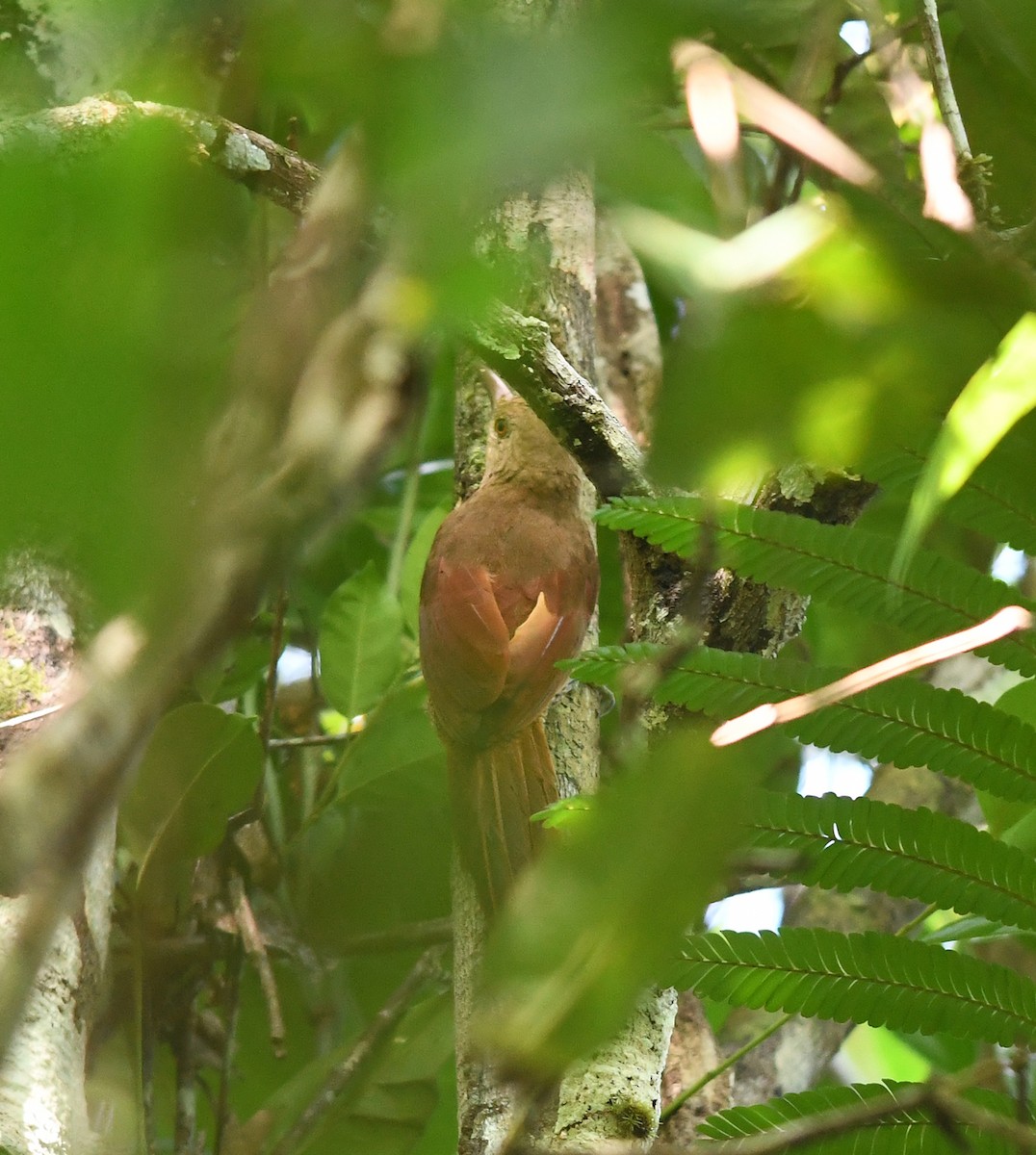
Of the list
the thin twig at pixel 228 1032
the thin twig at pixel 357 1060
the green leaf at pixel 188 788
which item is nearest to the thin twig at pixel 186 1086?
the thin twig at pixel 228 1032

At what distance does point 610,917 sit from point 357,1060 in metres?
1.95

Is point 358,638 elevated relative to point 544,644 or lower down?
elevated

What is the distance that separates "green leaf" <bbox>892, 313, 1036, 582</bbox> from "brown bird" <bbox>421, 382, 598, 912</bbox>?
136 cm

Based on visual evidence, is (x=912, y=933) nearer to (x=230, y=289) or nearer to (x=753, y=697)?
(x=753, y=697)

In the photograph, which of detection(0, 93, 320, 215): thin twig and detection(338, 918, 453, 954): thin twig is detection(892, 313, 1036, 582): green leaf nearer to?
detection(0, 93, 320, 215): thin twig

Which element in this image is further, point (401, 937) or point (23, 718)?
point (401, 937)

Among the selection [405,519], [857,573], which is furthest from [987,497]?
[405,519]

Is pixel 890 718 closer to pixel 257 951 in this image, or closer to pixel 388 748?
pixel 257 951

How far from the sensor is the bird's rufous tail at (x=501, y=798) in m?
2.17

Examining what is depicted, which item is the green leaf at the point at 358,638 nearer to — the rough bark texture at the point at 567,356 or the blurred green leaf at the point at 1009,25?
the rough bark texture at the point at 567,356

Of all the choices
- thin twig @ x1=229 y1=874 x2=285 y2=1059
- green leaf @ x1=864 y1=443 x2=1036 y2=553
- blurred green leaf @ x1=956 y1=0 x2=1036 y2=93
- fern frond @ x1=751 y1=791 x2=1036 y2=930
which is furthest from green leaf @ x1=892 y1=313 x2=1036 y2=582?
thin twig @ x1=229 y1=874 x2=285 y2=1059

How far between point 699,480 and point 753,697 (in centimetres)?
74

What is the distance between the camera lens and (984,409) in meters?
0.65

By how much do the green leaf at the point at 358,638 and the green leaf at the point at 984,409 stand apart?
80.0 inches
